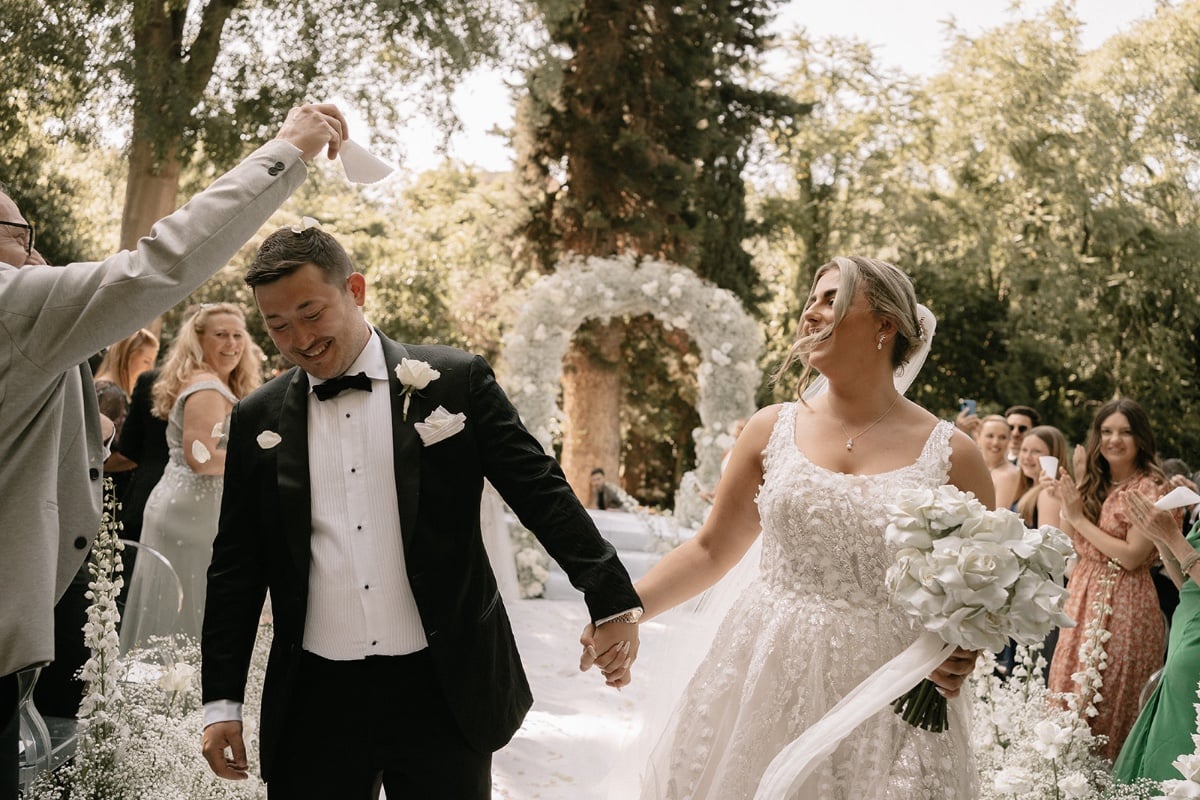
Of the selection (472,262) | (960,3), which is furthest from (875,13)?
(472,262)

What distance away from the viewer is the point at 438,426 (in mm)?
2451

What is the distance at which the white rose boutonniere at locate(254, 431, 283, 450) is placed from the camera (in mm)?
2469

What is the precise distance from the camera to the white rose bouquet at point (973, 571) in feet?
7.31

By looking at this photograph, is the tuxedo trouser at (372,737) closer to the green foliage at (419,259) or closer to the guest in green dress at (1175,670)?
the guest in green dress at (1175,670)

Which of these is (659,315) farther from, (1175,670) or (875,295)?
(875,295)

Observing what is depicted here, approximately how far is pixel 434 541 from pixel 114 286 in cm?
85

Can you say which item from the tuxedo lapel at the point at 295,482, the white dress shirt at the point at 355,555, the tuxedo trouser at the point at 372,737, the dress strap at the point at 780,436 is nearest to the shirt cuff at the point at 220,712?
the white dress shirt at the point at 355,555

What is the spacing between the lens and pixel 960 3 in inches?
861

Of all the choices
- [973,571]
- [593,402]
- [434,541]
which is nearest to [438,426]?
[434,541]

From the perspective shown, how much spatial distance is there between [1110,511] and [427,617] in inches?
158

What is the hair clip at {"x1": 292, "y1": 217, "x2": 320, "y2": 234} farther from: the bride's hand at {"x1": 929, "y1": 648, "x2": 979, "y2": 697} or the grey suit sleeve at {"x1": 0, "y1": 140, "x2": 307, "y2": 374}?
the bride's hand at {"x1": 929, "y1": 648, "x2": 979, "y2": 697}

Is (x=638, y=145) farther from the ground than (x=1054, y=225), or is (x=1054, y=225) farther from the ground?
(x=638, y=145)

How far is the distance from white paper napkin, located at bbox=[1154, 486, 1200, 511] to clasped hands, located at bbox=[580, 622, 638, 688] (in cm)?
225

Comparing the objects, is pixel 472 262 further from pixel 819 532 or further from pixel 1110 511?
pixel 819 532
